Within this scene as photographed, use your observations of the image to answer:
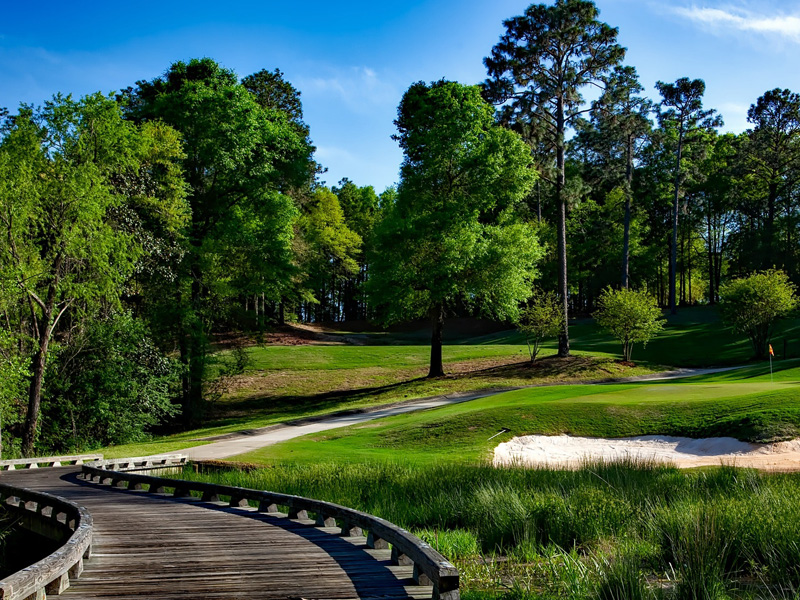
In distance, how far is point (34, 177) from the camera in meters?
22.9

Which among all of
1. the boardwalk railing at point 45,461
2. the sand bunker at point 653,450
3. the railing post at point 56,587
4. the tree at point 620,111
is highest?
the tree at point 620,111

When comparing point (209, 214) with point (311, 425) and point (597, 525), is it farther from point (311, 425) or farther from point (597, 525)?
point (597, 525)

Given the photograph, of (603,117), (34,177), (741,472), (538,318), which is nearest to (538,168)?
(603,117)

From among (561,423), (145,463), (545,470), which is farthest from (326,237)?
(545,470)

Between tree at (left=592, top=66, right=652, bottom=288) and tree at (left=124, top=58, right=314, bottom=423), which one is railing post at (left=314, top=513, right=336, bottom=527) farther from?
tree at (left=592, top=66, right=652, bottom=288)

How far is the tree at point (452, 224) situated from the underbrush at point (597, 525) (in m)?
21.7

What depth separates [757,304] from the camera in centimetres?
3816

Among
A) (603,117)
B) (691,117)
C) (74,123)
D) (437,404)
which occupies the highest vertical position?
(691,117)

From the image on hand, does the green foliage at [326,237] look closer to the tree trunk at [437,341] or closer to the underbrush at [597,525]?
the tree trunk at [437,341]

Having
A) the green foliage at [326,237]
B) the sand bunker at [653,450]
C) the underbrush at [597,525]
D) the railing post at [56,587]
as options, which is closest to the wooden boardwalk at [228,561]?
the railing post at [56,587]

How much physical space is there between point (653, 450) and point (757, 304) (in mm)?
24524

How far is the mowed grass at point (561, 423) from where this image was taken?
17.8 metres

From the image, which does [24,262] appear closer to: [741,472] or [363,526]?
[363,526]

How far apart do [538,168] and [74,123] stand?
2438 centimetres
